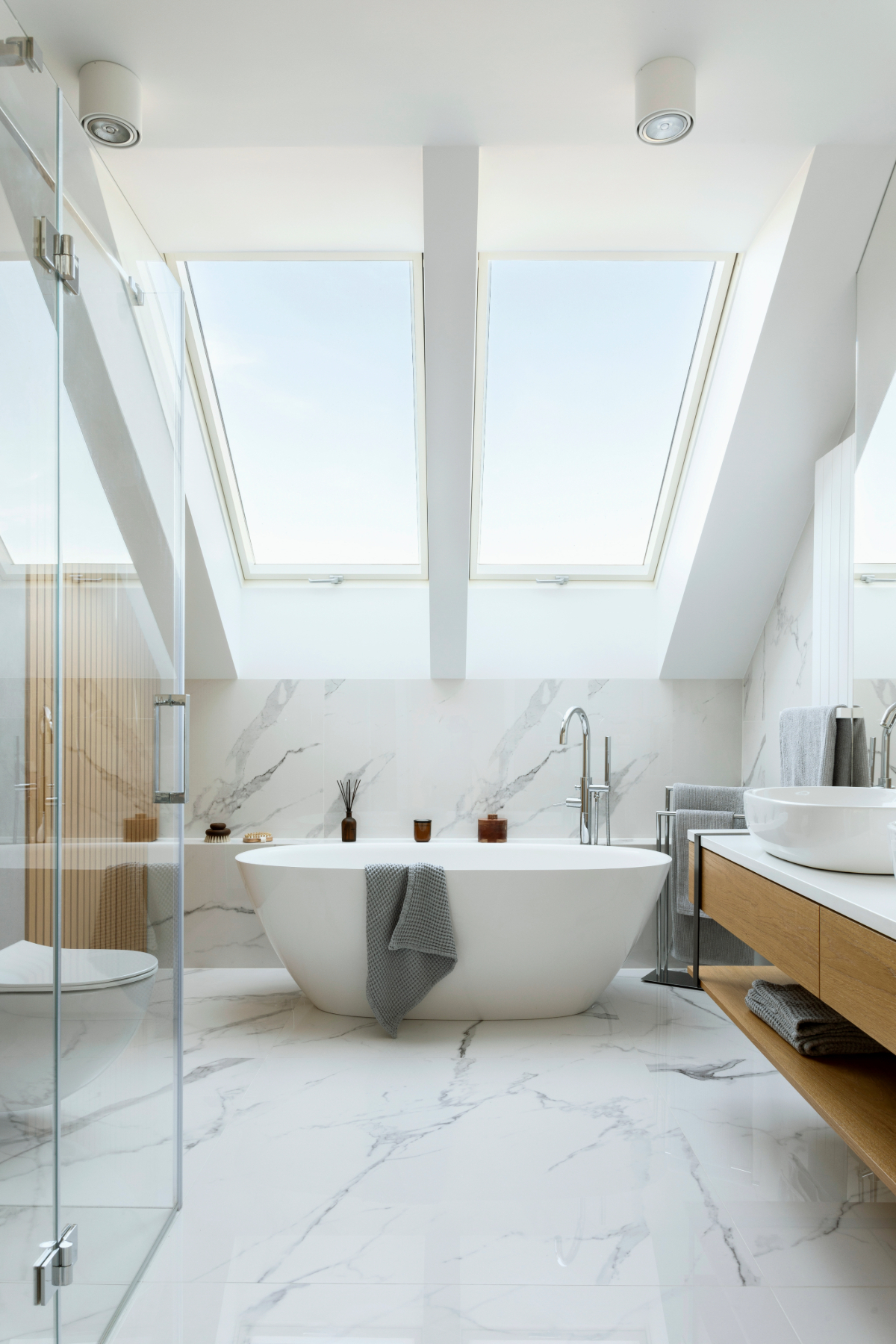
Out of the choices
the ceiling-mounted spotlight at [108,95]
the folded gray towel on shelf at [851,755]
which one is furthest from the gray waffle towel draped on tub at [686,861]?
the ceiling-mounted spotlight at [108,95]

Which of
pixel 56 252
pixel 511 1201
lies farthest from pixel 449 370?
pixel 511 1201

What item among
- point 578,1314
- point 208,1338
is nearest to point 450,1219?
point 578,1314

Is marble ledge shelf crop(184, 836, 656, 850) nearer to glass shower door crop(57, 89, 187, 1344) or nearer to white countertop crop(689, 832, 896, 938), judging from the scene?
white countertop crop(689, 832, 896, 938)

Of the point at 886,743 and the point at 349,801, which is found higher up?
the point at 886,743

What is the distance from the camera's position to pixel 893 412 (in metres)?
2.80

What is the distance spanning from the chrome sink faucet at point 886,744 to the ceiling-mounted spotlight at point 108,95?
262 centimetres

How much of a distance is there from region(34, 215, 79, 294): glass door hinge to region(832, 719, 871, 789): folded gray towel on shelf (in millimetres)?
2531

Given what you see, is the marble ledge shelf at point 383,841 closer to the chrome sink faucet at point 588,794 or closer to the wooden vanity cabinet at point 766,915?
the chrome sink faucet at point 588,794

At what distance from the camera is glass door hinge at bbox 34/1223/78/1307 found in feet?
4.64

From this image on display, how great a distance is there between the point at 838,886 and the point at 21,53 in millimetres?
2047

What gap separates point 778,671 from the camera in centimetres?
402

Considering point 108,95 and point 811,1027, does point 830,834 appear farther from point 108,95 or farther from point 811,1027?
point 108,95

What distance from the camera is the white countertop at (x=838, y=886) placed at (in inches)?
62.3

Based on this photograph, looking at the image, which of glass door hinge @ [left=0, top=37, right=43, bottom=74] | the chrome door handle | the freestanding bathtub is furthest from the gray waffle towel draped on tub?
glass door hinge @ [left=0, top=37, right=43, bottom=74]
